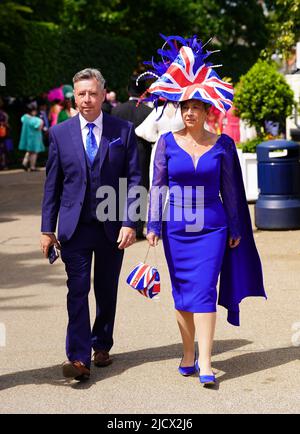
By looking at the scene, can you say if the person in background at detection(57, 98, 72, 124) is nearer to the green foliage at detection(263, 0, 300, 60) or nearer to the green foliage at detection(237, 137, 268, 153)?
the green foliage at detection(263, 0, 300, 60)

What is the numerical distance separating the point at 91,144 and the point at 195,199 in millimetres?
703

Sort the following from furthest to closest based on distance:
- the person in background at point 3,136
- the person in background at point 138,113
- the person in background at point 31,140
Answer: the person in background at point 3,136 < the person in background at point 31,140 < the person in background at point 138,113

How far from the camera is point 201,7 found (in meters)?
45.6

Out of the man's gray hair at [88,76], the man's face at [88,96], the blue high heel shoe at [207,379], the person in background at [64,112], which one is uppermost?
the person in background at [64,112]

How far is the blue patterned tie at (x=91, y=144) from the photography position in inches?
241

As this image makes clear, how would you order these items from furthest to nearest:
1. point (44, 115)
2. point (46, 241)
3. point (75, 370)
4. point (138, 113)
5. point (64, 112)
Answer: point (44, 115), point (64, 112), point (138, 113), point (46, 241), point (75, 370)

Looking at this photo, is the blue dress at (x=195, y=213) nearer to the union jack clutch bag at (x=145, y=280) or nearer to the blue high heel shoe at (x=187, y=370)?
the union jack clutch bag at (x=145, y=280)

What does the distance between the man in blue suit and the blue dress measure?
20cm

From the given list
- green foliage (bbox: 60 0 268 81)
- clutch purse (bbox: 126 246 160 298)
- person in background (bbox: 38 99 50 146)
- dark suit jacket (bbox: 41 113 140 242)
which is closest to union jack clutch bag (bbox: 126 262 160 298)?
clutch purse (bbox: 126 246 160 298)

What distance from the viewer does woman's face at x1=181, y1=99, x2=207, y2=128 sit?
6.02 m

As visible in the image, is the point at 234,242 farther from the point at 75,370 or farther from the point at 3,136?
the point at 3,136

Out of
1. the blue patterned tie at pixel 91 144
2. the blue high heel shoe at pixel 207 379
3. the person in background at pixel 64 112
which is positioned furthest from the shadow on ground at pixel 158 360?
the person in background at pixel 64 112

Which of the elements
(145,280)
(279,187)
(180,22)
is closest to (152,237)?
(145,280)

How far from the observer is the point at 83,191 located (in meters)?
6.04
